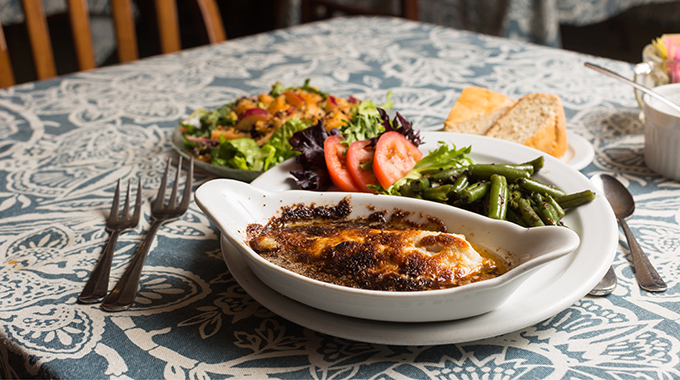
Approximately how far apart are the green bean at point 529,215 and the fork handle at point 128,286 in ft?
2.74

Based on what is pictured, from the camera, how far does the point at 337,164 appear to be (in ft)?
4.80

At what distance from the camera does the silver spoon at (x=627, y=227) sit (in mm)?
1128

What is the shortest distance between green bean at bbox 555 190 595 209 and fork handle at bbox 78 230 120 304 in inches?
39.0

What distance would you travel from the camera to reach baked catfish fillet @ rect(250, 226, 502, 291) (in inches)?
36.9

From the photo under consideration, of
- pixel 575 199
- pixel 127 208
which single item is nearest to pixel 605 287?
pixel 575 199

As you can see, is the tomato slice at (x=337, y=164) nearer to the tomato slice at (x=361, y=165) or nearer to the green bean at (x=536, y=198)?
the tomato slice at (x=361, y=165)

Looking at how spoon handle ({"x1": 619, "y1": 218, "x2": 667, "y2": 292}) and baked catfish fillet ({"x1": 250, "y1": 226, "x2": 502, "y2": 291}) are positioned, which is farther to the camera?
spoon handle ({"x1": 619, "y1": 218, "x2": 667, "y2": 292})

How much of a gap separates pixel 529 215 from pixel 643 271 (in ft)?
0.81

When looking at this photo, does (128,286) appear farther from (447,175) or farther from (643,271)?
(643,271)

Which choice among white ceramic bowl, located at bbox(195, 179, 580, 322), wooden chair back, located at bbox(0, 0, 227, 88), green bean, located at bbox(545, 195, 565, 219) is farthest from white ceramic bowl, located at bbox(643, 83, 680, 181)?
wooden chair back, located at bbox(0, 0, 227, 88)

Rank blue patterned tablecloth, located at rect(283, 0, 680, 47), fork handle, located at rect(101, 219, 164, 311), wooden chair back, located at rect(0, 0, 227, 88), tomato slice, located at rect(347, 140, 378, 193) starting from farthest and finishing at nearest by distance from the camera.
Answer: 1. blue patterned tablecloth, located at rect(283, 0, 680, 47)
2. wooden chair back, located at rect(0, 0, 227, 88)
3. tomato slice, located at rect(347, 140, 378, 193)
4. fork handle, located at rect(101, 219, 164, 311)

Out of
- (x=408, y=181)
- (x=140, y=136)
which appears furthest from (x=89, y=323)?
(x=140, y=136)

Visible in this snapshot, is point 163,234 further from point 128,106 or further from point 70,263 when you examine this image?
point 128,106

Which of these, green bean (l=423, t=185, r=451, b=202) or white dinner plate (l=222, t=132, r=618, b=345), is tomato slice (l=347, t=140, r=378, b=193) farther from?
white dinner plate (l=222, t=132, r=618, b=345)
